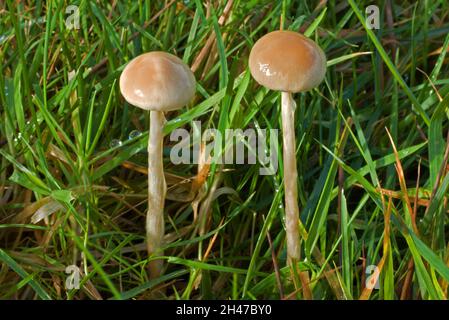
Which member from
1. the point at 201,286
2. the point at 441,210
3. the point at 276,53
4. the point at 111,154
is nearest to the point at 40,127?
the point at 111,154

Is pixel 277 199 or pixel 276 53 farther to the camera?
pixel 277 199

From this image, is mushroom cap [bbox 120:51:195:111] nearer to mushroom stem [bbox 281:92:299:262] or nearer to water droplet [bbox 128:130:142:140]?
mushroom stem [bbox 281:92:299:262]

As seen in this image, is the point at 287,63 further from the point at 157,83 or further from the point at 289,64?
the point at 157,83

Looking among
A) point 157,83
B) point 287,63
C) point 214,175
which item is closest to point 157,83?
point 157,83

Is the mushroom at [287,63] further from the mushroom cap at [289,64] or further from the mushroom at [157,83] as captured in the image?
the mushroom at [157,83]

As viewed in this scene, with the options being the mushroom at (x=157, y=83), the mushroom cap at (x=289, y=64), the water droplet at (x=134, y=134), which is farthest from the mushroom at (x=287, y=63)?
the water droplet at (x=134, y=134)
